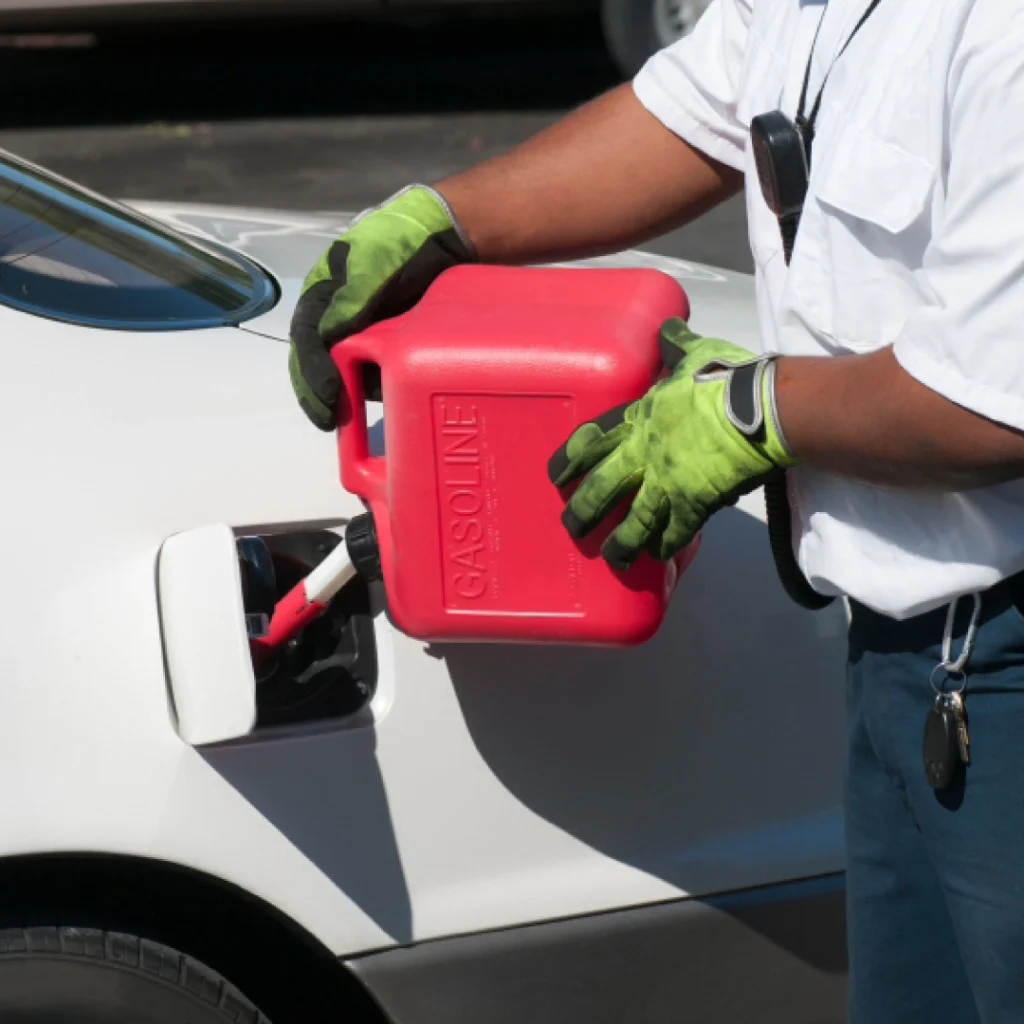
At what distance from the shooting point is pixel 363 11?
700 cm

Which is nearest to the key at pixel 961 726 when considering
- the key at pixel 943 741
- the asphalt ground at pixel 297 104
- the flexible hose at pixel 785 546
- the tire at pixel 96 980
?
the key at pixel 943 741

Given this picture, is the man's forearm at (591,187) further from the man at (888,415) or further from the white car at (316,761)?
the white car at (316,761)

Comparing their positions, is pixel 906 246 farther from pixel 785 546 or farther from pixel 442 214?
pixel 442 214

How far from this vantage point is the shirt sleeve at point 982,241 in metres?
1.24

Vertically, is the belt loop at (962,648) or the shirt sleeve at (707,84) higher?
the shirt sleeve at (707,84)

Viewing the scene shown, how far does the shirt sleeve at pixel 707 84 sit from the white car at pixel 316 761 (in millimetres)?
408

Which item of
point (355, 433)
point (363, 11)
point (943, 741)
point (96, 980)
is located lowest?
point (363, 11)

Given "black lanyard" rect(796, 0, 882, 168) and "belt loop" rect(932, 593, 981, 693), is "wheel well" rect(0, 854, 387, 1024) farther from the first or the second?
"black lanyard" rect(796, 0, 882, 168)

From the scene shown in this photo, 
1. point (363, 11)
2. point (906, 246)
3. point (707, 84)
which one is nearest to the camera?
point (906, 246)

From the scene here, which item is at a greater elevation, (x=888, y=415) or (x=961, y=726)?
(x=888, y=415)

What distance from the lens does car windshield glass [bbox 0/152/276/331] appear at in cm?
191

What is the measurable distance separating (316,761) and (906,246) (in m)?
0.78

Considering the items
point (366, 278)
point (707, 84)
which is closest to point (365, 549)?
point (366, 278)

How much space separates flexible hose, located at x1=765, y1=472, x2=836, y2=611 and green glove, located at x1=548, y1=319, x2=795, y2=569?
136 mm
